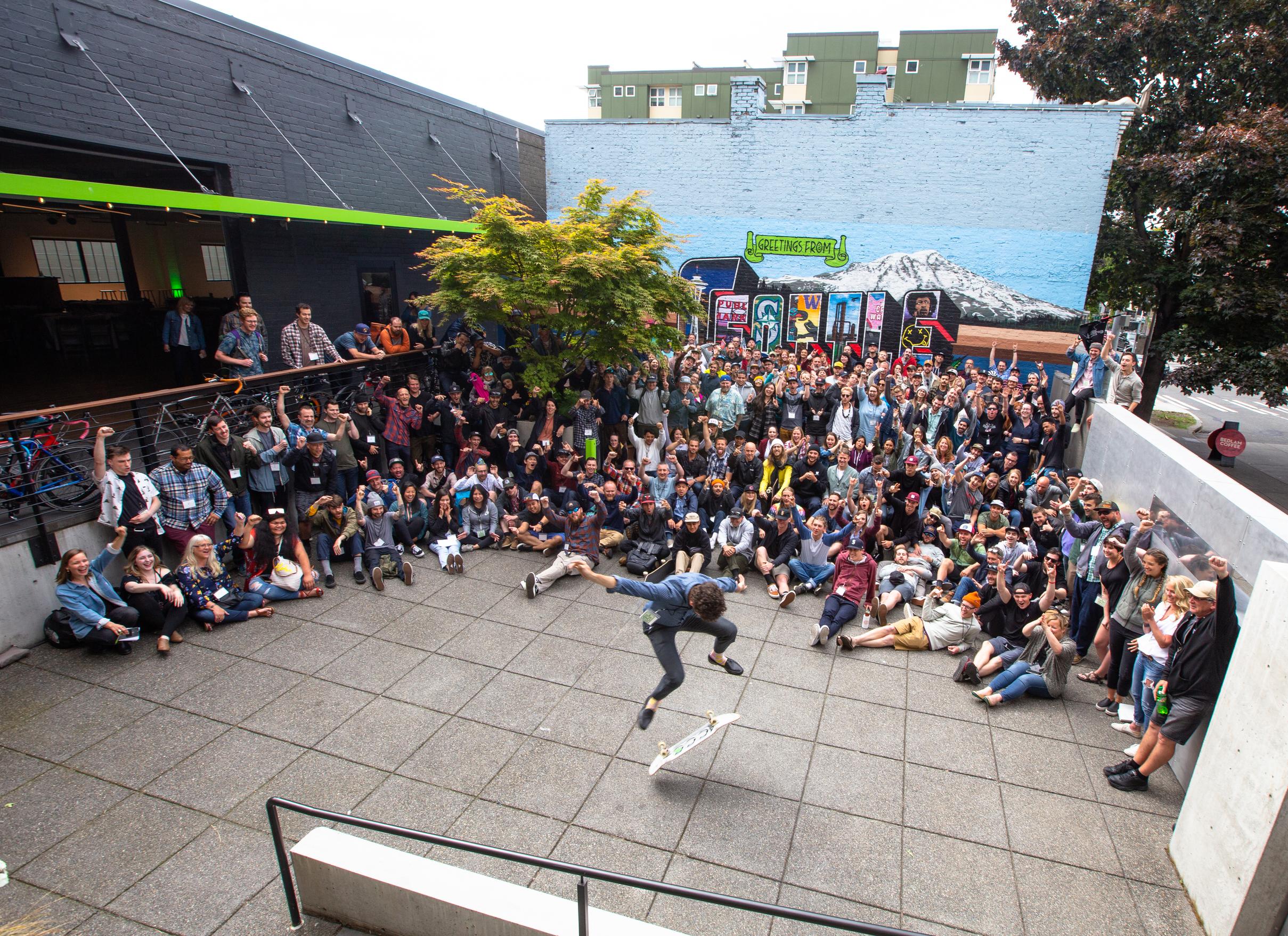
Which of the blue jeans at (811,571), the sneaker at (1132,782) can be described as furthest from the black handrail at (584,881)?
the blue jeans at (811,571)

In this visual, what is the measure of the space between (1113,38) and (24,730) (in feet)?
79.6

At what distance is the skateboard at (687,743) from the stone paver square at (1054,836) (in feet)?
7.68

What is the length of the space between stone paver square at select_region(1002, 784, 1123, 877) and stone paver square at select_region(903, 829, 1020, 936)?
0.30 meters

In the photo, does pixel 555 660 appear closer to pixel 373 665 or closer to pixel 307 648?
pixel 373 665

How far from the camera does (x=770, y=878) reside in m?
5.12

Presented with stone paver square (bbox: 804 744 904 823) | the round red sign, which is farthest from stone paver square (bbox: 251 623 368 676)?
the round red sign

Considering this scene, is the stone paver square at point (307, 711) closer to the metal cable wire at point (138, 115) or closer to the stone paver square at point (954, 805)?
the stone paver square at point (954, 805)

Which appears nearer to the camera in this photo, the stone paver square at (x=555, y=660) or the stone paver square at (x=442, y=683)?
the stone paver square at (x=442, y=683)

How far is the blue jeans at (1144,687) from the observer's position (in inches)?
248

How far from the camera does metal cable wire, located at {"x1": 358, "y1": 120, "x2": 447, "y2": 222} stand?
50.2ft

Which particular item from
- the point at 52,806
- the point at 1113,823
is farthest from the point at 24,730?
the point at 1113,823

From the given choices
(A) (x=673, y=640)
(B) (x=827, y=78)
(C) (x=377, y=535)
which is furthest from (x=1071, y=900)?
(B) (x=827, y=78)

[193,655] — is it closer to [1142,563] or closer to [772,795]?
[772,795]

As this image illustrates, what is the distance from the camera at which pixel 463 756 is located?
633cm
